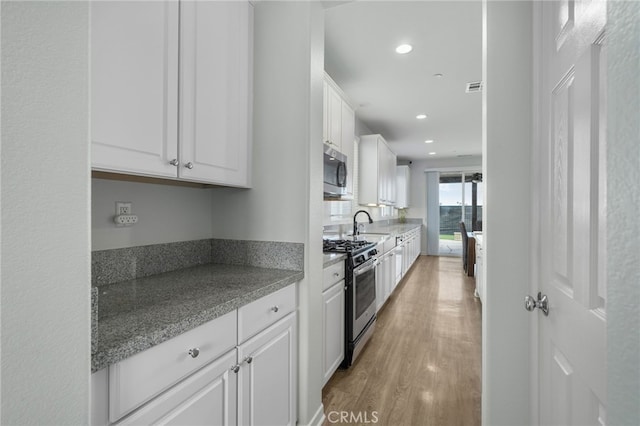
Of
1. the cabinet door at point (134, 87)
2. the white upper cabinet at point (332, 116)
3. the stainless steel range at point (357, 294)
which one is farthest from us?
the white upper cabinet at point (332, 116)

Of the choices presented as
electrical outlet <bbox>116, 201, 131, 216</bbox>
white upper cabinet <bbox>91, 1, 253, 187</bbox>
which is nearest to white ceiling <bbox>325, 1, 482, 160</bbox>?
white upper cabinet <bbox>91, 1, 253, 187</bbox>

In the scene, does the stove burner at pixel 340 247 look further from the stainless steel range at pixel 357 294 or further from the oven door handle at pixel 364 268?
the oven door handle at pixel 364 268

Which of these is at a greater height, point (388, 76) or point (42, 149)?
point (388, 76)

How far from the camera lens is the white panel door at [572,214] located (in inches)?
31.0

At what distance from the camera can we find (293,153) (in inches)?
67.6

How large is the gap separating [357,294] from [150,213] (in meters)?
1.63

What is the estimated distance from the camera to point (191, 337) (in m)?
0.99

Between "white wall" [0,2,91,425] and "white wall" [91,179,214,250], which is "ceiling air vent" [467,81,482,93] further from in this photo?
"white wall" [0,2,91,425]

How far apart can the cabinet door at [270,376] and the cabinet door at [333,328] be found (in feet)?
1.39

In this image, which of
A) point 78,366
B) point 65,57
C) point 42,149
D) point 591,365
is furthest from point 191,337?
point 591,365

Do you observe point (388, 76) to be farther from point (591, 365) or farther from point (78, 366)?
point (78, 366)

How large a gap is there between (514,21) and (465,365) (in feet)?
7.66

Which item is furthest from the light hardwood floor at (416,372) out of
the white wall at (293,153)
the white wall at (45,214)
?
the white wall at (45,214)

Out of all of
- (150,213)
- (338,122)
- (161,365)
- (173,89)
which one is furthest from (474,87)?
(161,365)
